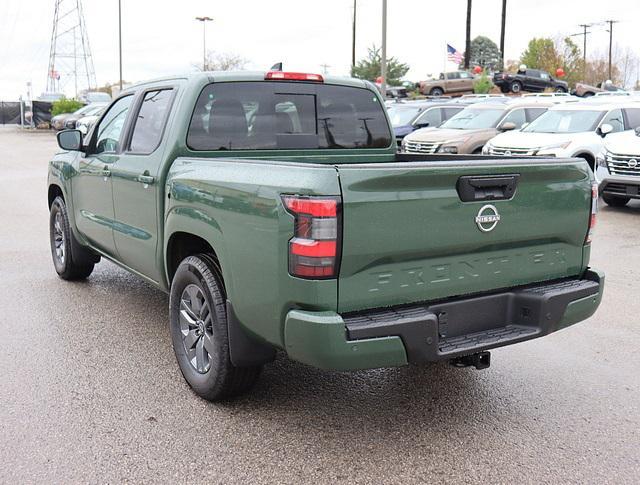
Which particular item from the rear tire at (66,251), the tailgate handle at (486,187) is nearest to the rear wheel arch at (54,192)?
the rear tire at (66,251)

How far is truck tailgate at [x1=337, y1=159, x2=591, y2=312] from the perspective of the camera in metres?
3.38

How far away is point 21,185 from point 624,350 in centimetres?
1443

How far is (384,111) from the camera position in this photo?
5.55m

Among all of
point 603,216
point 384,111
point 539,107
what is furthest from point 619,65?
point 384,111

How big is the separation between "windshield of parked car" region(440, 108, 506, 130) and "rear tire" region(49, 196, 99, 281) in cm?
1170

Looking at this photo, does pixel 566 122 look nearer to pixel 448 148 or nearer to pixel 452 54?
pixel 448 148

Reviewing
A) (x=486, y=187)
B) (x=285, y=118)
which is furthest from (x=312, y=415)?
(x=285, y=118)

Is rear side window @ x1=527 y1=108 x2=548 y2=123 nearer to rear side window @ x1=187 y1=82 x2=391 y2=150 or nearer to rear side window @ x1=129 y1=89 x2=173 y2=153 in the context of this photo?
rear side window @ x1=187 y1=82 x2=391 y2=150

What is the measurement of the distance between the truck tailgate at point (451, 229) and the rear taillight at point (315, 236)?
0.05 metres

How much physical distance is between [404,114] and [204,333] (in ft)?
58.7

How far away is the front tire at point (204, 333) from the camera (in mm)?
3994

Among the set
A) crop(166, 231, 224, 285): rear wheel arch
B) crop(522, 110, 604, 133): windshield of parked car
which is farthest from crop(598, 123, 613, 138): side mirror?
crop(166, 231, 224, 285): rear wheel arch

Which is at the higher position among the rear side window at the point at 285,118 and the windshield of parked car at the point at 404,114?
the windshield of parked car at the point at 404,114

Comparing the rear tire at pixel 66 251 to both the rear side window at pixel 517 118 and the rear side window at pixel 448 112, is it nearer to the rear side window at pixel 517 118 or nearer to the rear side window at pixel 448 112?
the rear side window at pixel 517 118
